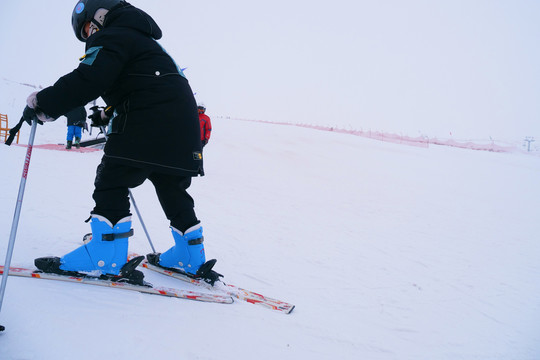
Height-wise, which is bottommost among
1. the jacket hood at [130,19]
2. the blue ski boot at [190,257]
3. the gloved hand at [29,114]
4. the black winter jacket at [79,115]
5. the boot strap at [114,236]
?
the blue ski boot at [190,257]

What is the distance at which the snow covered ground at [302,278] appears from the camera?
165 cm

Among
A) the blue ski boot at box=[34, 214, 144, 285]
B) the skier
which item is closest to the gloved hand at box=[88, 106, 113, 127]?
the skier

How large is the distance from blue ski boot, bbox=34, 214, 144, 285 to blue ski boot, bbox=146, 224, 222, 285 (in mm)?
385

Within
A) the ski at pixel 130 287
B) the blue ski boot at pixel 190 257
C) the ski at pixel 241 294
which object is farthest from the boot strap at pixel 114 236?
the ski at pixel 241 294

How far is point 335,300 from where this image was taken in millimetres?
2604

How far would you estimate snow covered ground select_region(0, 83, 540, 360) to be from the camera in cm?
165

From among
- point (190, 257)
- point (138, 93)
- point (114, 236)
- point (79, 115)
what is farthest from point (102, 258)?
point (79, 115)

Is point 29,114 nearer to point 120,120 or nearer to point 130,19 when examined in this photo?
point 120,120

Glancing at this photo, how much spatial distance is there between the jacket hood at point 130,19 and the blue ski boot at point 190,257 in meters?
1.39

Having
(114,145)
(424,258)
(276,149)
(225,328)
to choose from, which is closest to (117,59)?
(114,145)

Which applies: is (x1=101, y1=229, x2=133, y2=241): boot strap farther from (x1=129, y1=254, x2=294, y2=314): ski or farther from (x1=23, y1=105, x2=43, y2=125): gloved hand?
(x1=23, y1=105, x2=43, y2=125): gloved hand

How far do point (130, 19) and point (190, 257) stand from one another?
5.51 feet

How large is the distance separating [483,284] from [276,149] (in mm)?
11168

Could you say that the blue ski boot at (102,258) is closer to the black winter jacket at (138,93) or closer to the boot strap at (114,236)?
the boot strap at (114,236)
